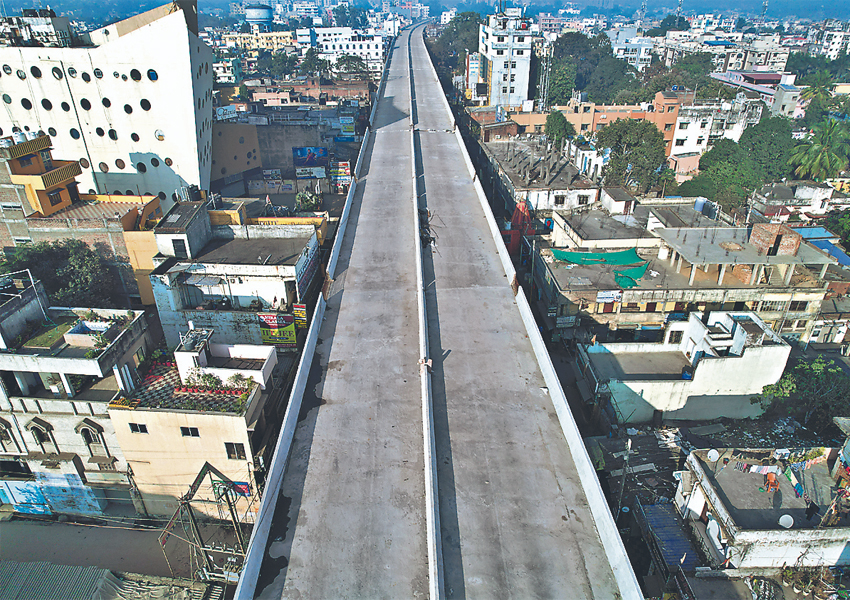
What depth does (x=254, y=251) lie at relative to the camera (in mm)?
30891

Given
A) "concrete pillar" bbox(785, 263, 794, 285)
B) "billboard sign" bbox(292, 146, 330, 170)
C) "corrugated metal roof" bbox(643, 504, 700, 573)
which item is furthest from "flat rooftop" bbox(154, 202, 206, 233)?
"billboard sign" bbox(292, 146, 330, 170)

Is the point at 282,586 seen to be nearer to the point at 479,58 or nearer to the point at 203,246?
the point at 203,246

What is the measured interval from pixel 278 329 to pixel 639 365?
18.5 m

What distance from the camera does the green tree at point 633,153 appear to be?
56.8 metres

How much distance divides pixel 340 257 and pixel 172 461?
14944 millimetres

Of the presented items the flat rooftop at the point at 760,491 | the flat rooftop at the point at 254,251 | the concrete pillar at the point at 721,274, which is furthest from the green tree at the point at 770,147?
the flat rooftop at the point at 254,251

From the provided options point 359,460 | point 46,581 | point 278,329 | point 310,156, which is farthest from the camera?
point 310,156

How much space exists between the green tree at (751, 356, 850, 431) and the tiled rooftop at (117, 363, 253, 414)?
2367 cm

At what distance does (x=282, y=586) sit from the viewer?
14.0m

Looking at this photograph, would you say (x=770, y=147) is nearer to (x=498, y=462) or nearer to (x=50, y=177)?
(x=498, y=462)

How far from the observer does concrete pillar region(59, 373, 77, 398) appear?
2142 centimetres

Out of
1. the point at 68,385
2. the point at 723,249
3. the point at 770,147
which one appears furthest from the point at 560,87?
the point at 68,385

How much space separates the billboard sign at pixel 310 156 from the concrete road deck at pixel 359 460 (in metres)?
37.2

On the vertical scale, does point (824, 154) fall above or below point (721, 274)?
above
